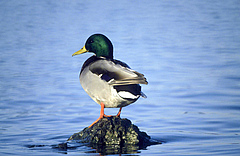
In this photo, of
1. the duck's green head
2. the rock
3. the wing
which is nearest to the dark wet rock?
the rock

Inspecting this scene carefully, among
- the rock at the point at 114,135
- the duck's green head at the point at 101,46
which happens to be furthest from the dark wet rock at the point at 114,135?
the duck's green head at the point at 101,46

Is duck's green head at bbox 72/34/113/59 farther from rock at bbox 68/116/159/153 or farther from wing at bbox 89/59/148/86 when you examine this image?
rock at bbox 68/116/159/153

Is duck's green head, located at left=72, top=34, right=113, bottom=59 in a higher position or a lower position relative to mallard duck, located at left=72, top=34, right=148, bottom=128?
higher

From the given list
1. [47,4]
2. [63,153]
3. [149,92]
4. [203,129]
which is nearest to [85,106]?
[149,92]

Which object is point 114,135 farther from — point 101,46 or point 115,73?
Answer: point 101,46

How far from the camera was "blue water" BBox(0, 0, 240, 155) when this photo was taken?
6520mm

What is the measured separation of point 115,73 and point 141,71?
6341mm

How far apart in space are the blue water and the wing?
33.5 inches

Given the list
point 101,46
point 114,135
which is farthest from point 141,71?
point 114,135

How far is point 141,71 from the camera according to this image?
466 inches

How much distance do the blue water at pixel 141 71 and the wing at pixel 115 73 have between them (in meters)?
0.85

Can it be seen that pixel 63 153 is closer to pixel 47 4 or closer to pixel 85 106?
pixel 85 106

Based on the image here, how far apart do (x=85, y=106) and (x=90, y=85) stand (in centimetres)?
295

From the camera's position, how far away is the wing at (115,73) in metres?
5.29
